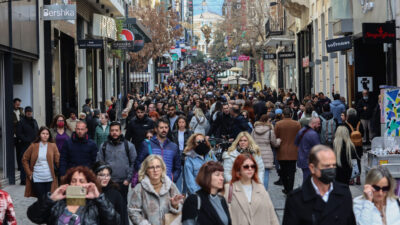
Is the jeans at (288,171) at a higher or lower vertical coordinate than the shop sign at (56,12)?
lower

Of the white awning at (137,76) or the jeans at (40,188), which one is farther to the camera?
the white awning at (137,76)

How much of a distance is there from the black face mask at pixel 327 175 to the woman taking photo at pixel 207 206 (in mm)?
1500

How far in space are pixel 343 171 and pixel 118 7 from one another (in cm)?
2561

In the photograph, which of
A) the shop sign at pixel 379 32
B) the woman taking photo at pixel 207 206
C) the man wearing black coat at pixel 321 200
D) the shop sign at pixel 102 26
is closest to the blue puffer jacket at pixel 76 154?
the woman taking photo at pixel 207 206

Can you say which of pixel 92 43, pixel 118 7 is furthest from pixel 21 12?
pixel 118 7

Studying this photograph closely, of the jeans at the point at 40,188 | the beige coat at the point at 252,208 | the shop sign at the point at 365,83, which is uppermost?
the shop sign at the point at 365,83

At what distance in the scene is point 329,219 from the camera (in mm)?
5602

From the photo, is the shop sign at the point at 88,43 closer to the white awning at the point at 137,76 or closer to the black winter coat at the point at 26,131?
the black winter coat at the point at 26,131

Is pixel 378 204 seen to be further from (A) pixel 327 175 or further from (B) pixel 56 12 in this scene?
(B) pixel 56 12

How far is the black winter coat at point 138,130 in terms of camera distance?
1411 centimetres

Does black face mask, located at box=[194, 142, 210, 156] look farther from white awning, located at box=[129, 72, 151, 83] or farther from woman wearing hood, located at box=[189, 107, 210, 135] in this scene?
white awning, located at box=[129, 72, 151, 83]

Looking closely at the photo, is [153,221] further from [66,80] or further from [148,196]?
[66,80]

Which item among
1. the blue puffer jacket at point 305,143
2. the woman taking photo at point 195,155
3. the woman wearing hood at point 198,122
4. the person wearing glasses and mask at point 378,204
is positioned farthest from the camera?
the woman wearing hood at point 198,122

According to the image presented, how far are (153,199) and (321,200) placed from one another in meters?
2.30
